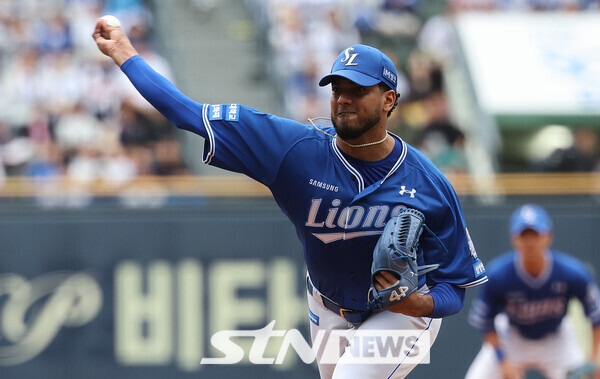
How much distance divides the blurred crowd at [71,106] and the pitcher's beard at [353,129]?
200 inches

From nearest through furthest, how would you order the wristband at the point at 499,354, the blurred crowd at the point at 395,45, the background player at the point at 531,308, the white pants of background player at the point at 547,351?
1. the wristband at the point at 499,354
2. the background player at the point at 531,308
3. the white pants of background player at the point at 547,351
4. the blurred crowd at the point at 395,45

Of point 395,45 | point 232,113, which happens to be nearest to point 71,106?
point 395,45

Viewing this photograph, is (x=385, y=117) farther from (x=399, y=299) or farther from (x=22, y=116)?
(x=22, y=116)

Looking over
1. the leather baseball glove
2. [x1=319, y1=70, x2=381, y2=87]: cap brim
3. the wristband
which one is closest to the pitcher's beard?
[x1=319, y1=70, x2=381, y2=87]: cap brim

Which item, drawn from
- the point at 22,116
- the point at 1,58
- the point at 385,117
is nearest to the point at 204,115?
the point at 385,117

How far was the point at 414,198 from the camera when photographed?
496 cm

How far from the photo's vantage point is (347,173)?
504cm

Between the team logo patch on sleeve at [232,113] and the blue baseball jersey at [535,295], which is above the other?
the team logo patch on sleeve at [232,113]

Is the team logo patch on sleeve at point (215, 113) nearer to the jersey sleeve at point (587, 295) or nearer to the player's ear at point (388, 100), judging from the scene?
the player's ear at point (388, 100)

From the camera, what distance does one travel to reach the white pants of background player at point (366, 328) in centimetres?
502

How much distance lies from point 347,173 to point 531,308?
3.88 m

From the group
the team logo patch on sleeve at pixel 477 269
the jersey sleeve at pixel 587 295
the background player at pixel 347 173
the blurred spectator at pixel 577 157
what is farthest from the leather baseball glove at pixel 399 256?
the blurred spectator at pixel 577 157

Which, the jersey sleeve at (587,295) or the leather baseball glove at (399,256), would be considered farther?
the jersey sleeve at (587,295)

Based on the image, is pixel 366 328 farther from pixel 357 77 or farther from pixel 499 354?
pixel 499 354
